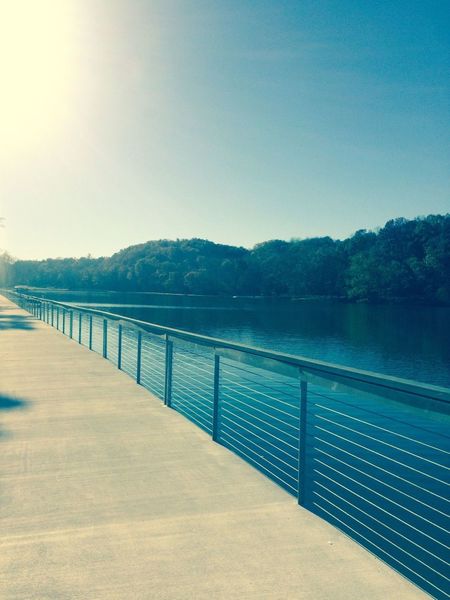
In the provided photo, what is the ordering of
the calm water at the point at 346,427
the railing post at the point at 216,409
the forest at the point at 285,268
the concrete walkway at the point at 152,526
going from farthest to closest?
1. the forest at the point at 285,268
2. the railing post at the point at 216,409
3. the calm water at the point at 346,427
4. the concrete walkway at the point at 152,526

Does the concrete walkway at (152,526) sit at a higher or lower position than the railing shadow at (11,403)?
higher

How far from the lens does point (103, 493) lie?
3.75 metres

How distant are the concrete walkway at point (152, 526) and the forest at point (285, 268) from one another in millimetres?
77949

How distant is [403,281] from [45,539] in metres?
89.9

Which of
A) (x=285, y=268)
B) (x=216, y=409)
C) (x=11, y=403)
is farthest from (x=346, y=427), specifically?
(x=285, y=268)

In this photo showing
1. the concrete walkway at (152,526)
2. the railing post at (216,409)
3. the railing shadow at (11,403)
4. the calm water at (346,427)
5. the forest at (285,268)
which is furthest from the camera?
the forest at (285,268)

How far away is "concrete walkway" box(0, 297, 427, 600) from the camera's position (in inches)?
102

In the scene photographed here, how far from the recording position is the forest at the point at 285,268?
87.9m

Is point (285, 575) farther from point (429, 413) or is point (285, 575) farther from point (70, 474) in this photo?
point (70, 474)

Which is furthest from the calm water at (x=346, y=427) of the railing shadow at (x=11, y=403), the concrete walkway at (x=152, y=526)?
the railing shadow at (x=11, y=403)

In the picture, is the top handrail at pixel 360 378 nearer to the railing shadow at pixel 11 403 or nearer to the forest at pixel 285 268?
the railing shadow at pixel 11 403

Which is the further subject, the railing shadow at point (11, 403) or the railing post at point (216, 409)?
the railing shadow at point (11, 403)

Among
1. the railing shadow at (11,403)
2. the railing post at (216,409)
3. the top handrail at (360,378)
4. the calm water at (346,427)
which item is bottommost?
the calm water at (346,427)

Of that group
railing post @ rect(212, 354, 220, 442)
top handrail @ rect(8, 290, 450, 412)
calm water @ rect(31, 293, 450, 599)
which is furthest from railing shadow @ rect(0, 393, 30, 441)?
top handrail @ rect(8, 290, 450, 412)
